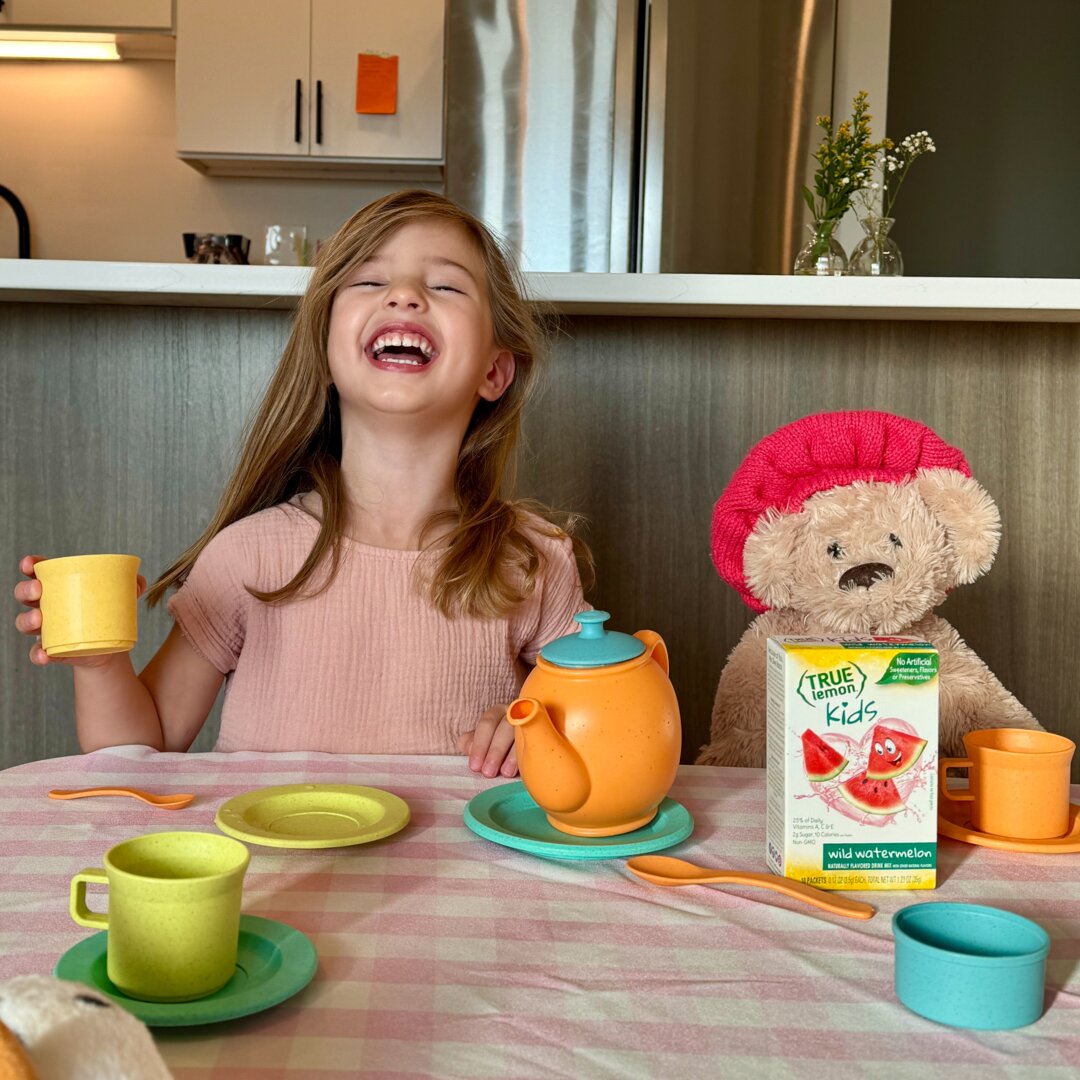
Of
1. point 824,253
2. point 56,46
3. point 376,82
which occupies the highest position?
point 56,46

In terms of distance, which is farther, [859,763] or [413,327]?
[413,327]

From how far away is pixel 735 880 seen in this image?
2.15ft

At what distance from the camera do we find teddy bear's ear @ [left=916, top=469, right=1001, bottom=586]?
1.07 metres

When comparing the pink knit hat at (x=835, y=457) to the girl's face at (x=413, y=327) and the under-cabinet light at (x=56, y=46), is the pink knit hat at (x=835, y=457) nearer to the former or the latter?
the girl's face at (x=413, y=327)

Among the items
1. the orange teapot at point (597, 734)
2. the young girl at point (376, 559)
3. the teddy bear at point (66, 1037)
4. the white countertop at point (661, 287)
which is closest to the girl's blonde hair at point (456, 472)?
the young girl at point (376, 559)

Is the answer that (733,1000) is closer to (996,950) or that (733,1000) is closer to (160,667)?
(996,950)

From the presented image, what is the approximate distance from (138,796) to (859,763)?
18.3 inches

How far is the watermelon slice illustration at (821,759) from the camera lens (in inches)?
25.9

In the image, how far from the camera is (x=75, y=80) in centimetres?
358

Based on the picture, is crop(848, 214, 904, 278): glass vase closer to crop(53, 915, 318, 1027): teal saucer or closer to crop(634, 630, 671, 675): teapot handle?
crop(634, 630, 671, 675): teapot handle

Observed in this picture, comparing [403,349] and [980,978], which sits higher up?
[403,349]

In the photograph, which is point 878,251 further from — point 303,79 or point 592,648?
point 303,79

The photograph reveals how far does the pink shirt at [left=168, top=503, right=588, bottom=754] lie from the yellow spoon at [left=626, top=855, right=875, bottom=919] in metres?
0.52

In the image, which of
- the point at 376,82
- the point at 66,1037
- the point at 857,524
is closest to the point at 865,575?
the point at 857,524
